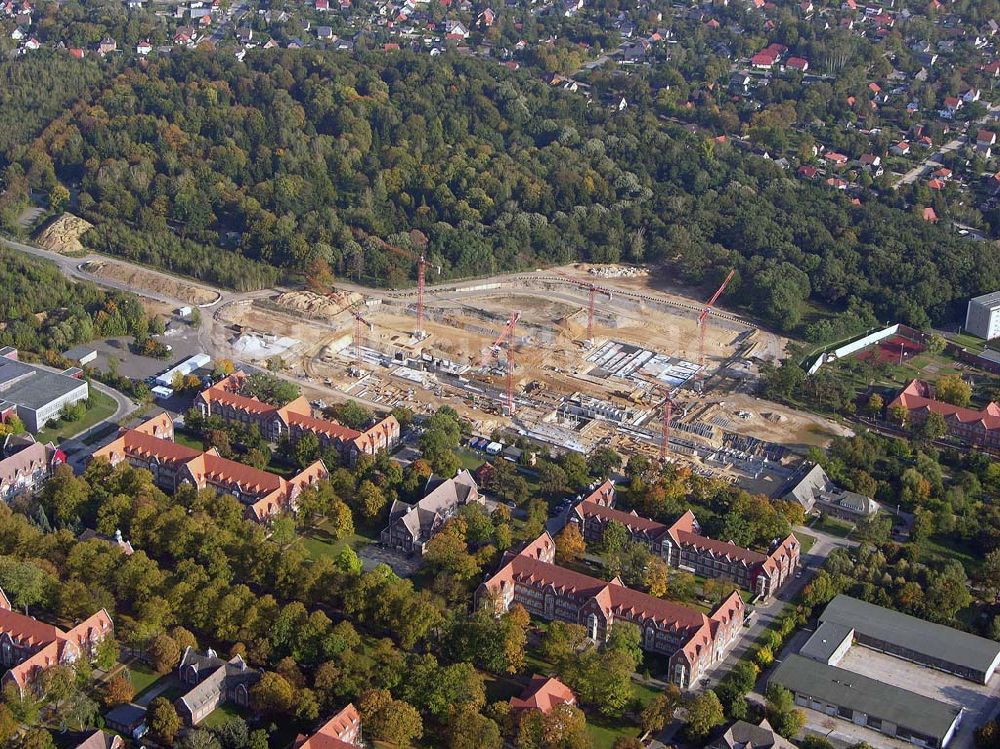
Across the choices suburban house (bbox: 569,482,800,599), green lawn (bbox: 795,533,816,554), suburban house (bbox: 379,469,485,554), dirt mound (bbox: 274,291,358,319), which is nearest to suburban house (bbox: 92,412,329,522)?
suburban house (bbox: 379,469,485,554)

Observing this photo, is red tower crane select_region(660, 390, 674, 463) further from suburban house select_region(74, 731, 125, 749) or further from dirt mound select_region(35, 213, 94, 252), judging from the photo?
dirt mound select_region(35, 213, 94, 252)

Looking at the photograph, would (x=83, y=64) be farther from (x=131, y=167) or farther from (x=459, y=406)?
(x=459, y=406)

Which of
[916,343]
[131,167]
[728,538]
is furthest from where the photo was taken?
[131,167]

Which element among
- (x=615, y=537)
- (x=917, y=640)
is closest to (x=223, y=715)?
(x=615, y=537)

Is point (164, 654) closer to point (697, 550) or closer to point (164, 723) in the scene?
point (164, 723)

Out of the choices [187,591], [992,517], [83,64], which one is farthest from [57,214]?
[992,517]
